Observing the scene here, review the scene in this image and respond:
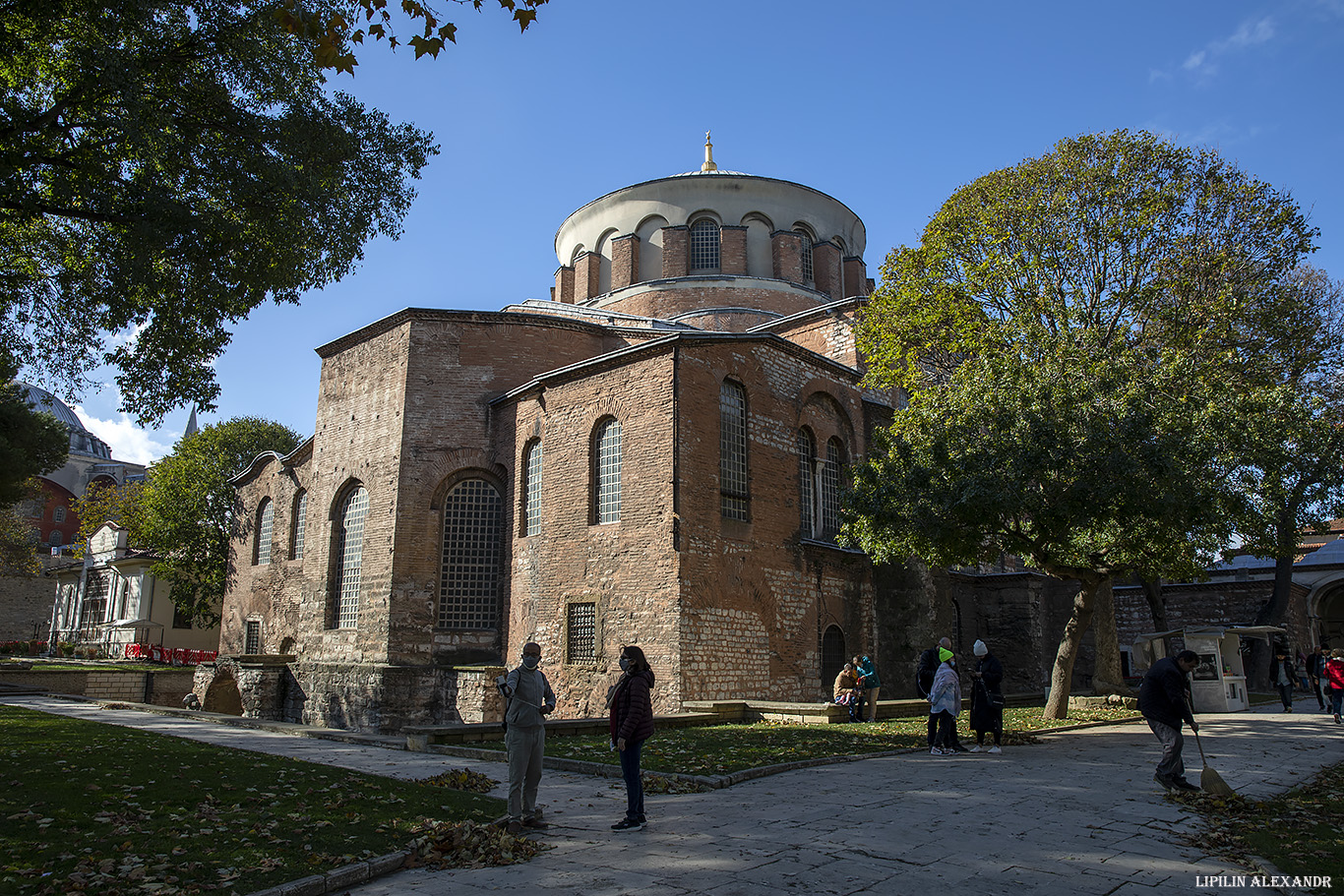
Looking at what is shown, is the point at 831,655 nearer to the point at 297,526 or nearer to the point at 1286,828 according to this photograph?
the point at 1286,828

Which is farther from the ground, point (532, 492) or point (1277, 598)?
point (532, 492)

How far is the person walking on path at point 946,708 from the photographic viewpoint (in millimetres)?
10648

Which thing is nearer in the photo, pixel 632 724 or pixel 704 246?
pixel 632 724

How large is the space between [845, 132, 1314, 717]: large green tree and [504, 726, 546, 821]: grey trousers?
873 centimetres

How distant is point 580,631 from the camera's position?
17.1 m

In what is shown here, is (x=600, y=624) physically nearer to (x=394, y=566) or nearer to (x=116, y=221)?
(x=394, y=566)

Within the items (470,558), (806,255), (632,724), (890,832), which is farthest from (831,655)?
(806,255)

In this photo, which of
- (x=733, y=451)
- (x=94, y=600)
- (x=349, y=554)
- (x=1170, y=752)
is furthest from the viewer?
(x=94, y=600)

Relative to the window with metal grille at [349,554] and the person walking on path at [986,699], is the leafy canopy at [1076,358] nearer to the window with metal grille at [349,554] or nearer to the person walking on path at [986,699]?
the person walking on path at [986,699]

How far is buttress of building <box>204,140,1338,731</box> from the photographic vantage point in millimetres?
16297

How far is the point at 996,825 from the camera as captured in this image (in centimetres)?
641

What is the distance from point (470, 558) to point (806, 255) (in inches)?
629

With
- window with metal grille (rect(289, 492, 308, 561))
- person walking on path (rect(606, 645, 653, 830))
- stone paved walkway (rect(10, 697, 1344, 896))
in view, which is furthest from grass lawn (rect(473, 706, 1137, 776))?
window with metal grille (rect(289, 492, 308, 561))

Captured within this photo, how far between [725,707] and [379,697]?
848cm
